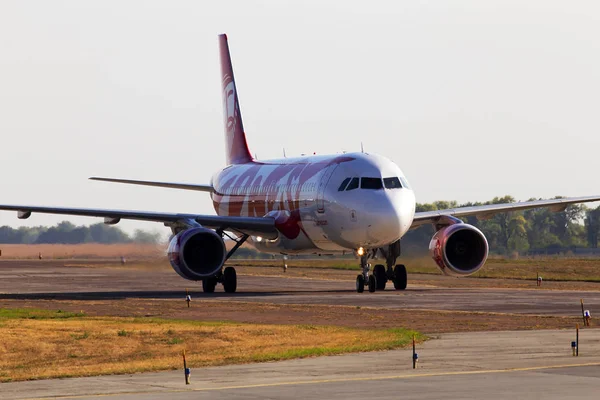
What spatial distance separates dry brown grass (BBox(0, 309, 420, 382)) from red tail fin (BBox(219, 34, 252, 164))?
2642cm

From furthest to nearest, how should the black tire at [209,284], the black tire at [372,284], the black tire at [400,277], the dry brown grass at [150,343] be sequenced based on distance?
1. the black tire at [400,277]
2. the black tire at [209,284]
3. the black tire at [372,284]
4. the dry brown grass at [150,343]

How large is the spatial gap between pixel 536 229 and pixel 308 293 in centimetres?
7526

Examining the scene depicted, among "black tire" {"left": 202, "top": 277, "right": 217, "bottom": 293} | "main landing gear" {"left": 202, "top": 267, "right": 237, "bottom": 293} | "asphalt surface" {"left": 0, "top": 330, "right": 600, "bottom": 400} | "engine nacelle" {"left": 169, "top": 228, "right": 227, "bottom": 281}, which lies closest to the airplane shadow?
"black tire" {"left": 202, "top": 277, "right": 217, "bottom": 293}

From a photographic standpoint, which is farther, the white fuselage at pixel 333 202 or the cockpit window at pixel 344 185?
A: the cockpit window at pixel 344 185

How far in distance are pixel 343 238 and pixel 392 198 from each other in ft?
7.71

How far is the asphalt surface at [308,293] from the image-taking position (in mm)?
36969

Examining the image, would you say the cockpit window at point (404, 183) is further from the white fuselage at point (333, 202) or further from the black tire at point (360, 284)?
the black tire at point (360, 284)

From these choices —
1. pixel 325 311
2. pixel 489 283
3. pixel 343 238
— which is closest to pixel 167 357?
pixel 325 311

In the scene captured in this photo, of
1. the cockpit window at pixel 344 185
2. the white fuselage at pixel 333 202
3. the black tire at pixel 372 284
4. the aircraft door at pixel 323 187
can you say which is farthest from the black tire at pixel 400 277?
the cockpit window at pixel 344 185

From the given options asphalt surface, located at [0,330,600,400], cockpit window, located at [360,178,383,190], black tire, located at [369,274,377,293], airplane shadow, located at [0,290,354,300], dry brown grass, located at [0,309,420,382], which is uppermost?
cockpit window, located at [360,178,383,190]

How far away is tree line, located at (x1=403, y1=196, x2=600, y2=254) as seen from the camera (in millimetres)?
103956

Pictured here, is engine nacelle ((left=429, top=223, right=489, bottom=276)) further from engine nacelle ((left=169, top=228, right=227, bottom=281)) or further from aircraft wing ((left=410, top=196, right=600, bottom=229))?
engine nacelle ((left=169, top=228, right=227, bottom=281))

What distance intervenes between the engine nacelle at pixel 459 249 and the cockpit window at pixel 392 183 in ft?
12.5

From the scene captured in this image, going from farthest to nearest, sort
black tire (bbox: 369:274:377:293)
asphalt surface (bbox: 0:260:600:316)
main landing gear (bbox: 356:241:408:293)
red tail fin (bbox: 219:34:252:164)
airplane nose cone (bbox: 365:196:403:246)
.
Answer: red tail fin (bbox: 219:34:252:164) < main landing gear (bbox: 356:241:408:293) < black tire (bbox: 369:274:377:293) < airplane nose cone (bbox: 365:196:403:246) < asphalt surface (bbox: 0:260:600:316)
